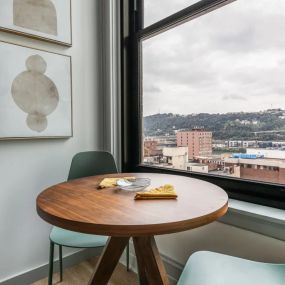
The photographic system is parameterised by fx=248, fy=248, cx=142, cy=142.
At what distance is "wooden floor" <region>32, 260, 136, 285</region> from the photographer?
5.53 ft

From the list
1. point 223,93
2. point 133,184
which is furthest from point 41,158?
point 223,93

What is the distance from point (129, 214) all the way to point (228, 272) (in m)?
0.44

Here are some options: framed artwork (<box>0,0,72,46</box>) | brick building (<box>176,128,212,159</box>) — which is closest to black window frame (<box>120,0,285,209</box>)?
brick building (<box>176,128,212,159</box>)

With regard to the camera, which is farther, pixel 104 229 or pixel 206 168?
pixel 206 168

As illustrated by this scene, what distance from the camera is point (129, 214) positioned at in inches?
31.4

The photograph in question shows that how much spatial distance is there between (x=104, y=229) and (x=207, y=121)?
42.8 inches

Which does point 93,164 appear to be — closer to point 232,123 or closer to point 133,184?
point 133,184

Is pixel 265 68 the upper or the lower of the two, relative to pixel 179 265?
upper

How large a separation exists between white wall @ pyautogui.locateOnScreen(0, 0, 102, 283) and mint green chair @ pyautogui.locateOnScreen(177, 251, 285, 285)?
1.19m

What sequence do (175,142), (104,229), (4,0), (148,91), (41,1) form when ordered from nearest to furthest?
(104,229)
(4,0)
(41,1)
(175,142)
(148,91)

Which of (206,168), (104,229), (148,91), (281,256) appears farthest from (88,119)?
(281,256)

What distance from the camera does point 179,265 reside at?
1546 millimetres

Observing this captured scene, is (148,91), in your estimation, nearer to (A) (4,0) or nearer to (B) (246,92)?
(B) (246,92)

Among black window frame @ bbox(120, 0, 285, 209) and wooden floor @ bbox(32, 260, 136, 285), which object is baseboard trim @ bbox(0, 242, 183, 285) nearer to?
wooden floor @ bbox(32, 260, 136, 285)
